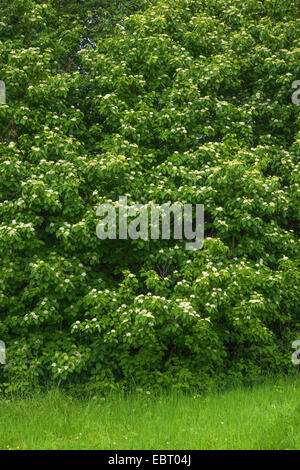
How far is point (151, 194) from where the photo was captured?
8648 mm

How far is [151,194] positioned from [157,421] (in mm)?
3704

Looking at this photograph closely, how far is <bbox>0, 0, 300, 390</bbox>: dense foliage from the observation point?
809 centimetres

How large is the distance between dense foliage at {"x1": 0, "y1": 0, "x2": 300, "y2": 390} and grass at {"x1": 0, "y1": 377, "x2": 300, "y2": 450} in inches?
24.4

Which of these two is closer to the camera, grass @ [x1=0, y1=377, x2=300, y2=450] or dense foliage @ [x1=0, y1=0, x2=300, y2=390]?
grass @ [x1=0, y1=377, x2=300, y2=450]

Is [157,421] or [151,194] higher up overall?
[151,194]

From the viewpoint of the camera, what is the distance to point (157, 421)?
657 centimetres

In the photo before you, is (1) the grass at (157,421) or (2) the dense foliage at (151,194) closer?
(1) the grass at (157,421)

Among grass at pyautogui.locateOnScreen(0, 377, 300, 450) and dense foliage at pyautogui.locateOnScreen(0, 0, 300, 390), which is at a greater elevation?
dense foliage at pyautogui.locateOnScreen(0, 0, 300, 390)

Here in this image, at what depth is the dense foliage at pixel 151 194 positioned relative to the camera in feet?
26.6

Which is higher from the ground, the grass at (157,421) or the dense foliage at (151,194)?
the dense foliage at (151,194)

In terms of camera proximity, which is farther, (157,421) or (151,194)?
(151,194)

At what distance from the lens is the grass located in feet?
19.2

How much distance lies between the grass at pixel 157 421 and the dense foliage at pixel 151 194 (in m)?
0.62
